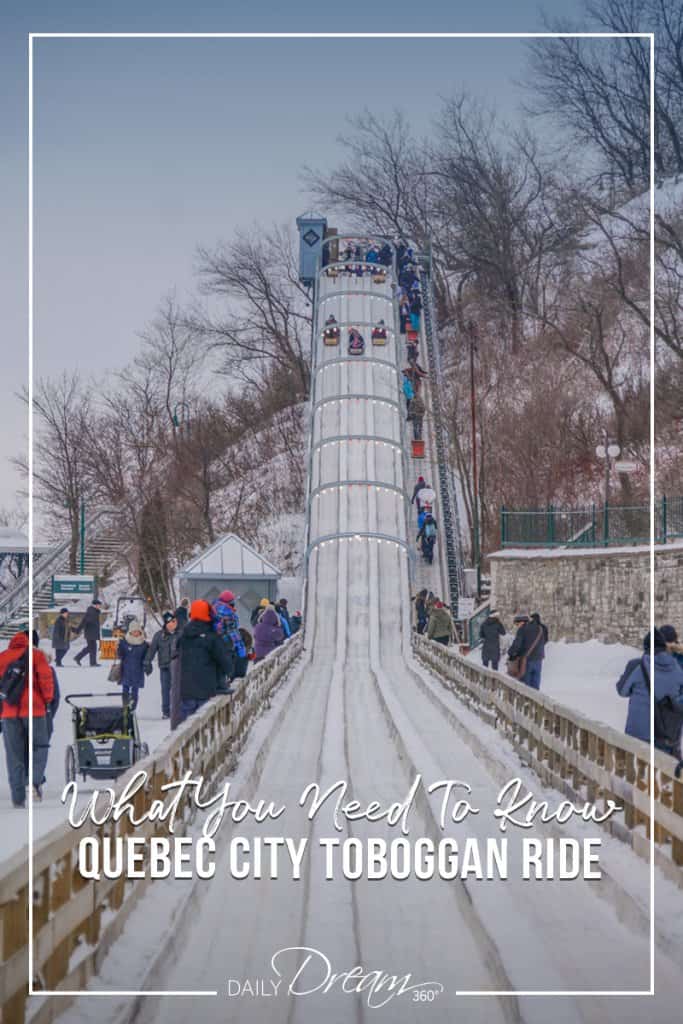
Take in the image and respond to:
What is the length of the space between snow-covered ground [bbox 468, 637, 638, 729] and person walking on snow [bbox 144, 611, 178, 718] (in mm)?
4025

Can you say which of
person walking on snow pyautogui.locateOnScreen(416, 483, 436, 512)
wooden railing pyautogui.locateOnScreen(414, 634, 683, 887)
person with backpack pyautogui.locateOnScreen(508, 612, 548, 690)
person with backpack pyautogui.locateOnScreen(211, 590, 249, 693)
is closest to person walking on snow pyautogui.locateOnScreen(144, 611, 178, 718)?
person with backpack pyautogui.locateOnScreen(211, 590, 249, 693)

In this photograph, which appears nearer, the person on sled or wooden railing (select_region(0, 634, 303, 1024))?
wooden railing (select_region(0, 634, 303, 1024))

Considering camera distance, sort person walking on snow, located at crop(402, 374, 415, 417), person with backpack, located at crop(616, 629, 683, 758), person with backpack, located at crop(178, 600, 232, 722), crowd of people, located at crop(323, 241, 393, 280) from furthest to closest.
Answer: crowd of people, located at crop(323, 241, 393, 280), person walking on snow, located at crop(402, 374, 415, 417), person with backpack, located at crop(178, 600, 232, 722), person with backpack, located at crop(616, 629, 683, 758)

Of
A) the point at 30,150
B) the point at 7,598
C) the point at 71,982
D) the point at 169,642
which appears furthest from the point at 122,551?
the point at 71,982

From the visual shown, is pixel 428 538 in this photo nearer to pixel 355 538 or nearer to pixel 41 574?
pixel 355 538

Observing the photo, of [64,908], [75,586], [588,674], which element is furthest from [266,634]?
[64,908]

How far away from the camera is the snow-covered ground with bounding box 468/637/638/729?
16359mm

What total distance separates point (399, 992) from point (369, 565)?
22141 millimetres

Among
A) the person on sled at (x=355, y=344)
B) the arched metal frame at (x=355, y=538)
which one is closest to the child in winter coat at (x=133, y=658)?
the arched metal frame at (x=355, y=538)

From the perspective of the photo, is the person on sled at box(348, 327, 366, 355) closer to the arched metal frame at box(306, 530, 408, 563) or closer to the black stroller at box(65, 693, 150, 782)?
the arched metal frame at box(306, 530, 408, 563)

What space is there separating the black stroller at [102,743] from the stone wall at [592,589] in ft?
38.6

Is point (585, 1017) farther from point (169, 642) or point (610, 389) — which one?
point (610, 389)

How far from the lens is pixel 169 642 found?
13312 millimetres

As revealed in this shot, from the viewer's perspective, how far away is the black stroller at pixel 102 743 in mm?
9680
